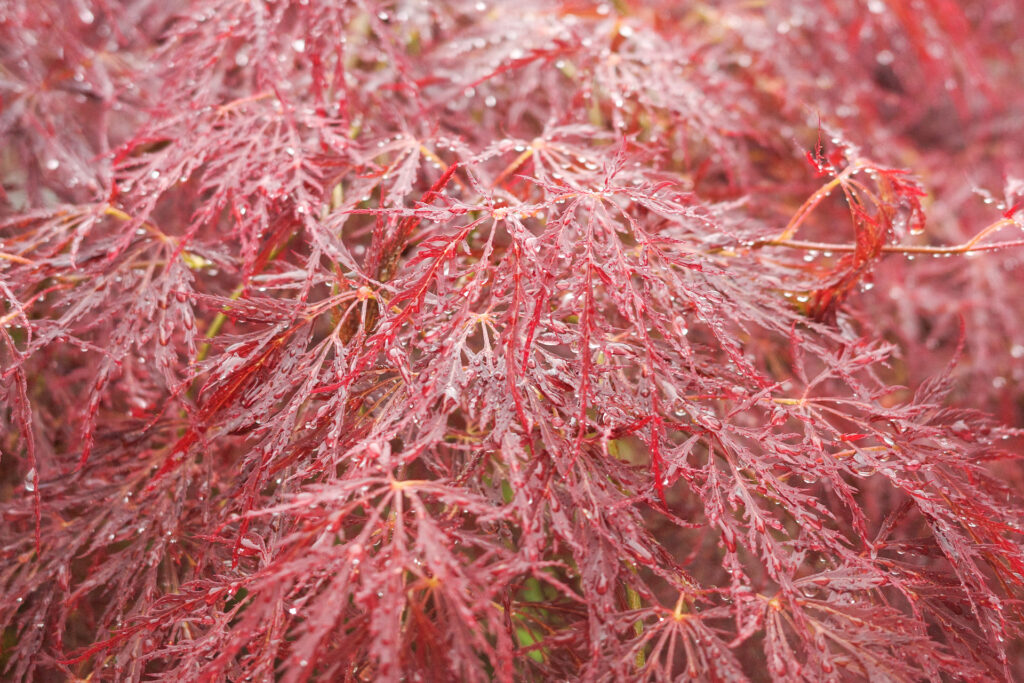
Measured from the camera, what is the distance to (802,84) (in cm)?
179

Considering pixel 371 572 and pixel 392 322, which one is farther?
pixel 392 322

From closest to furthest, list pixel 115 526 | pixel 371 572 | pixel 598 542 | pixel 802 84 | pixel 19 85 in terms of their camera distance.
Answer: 1. pixel 371 572
2. pixel 598 542
3. pixel 115 526
4. pixel 19 85
5. pixel 802 84

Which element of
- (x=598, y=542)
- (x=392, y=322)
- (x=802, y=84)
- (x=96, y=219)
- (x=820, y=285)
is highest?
(x=96, y=219)

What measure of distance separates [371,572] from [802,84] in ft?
5.54

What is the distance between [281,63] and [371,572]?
1.04m

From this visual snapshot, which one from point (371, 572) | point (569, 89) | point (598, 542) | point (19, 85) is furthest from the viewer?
point (569, 89)

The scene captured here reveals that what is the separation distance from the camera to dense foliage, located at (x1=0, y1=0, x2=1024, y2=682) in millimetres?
764

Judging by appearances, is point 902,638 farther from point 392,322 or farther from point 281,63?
point 281,63

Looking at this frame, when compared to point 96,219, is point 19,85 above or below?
above

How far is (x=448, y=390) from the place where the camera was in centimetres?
77

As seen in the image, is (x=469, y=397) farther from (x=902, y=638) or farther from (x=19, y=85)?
(x=19, y=85)

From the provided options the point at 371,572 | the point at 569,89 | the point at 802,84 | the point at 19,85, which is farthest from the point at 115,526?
the point at 802,84

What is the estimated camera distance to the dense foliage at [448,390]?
76 centimetres

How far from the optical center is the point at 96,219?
108cm
